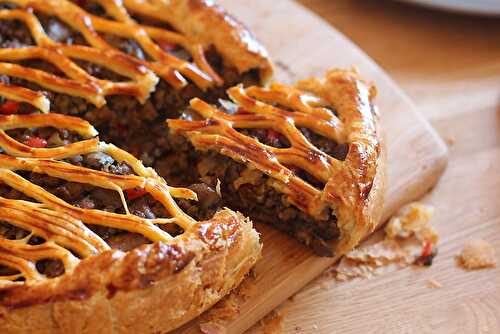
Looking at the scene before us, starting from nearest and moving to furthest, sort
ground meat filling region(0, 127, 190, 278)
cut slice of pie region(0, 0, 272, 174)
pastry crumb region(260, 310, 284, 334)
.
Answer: ground meat filling region(0, 127, 190, 278) < pastry crumb region(260, 310, 284, 334) < cut slice of pie region(0, 0, 272, 174)

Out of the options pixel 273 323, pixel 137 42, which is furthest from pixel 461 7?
pixel 273 323

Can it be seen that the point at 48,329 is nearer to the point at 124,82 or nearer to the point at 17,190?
the point at 17,190

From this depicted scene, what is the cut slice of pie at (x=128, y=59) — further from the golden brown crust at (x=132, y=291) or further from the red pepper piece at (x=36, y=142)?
the golden brown crust at (x=132, y=291)

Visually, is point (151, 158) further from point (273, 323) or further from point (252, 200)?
point (273, 323)

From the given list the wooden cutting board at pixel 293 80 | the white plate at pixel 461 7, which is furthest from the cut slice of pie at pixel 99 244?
the white plate at pixel 461 7

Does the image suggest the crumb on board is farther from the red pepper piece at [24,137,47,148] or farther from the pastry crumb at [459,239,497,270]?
the red pepper piece at [24,137,47,148]

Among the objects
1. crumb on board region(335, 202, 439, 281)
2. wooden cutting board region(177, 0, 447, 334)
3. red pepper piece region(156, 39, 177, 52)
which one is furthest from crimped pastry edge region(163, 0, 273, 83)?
crumb on board region(335, 202, 439, 281)
